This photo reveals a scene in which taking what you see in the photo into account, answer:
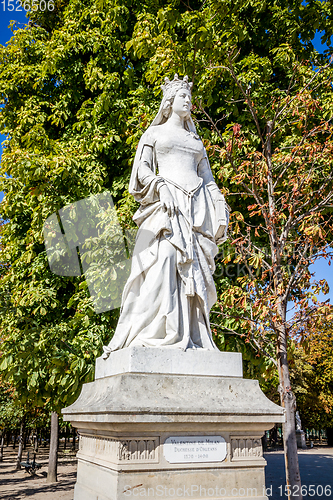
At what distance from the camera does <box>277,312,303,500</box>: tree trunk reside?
6.50 metres

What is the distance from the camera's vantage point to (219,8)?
8180 millimetres

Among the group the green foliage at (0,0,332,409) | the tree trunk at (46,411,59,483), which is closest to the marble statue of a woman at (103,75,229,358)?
the green foliage at (0,0,332,409)

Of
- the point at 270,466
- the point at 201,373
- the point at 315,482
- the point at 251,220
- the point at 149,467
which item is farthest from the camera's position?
the point at 270,466

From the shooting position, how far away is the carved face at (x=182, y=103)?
16.0 ft

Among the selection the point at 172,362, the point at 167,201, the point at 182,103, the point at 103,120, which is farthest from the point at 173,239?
the point at 103,120

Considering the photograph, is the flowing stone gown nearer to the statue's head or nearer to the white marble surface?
the white marble surface

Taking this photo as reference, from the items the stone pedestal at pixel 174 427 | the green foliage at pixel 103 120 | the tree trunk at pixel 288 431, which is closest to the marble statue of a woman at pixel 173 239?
the stone pedestal at pixel 174 427

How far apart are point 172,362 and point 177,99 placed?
279 centimetres

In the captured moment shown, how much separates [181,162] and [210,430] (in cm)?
261

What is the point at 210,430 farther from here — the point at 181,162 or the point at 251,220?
the point at 251,220

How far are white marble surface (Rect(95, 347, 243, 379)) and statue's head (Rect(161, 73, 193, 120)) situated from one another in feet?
8.41

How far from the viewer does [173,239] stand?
4277 mm

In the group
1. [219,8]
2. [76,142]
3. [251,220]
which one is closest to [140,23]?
[219,8]

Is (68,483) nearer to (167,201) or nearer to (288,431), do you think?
(288,431)
